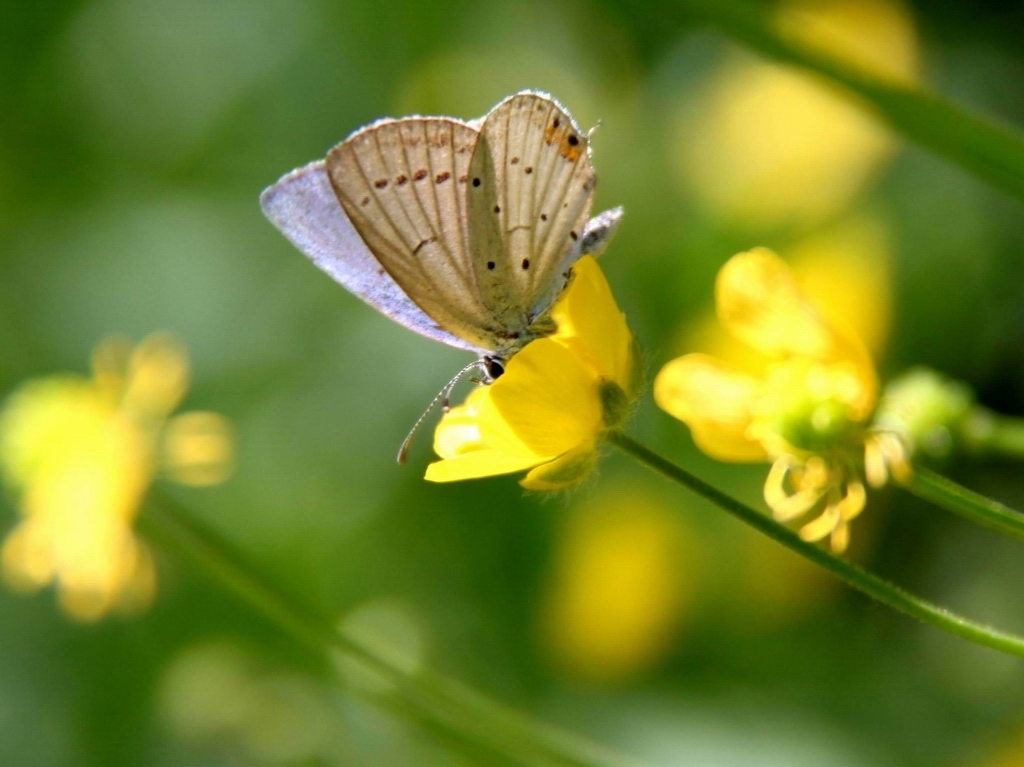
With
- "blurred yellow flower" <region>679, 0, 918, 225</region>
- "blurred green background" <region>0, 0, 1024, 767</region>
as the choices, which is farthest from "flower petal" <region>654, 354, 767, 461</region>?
"blurred yellow flower" <region>679, 0, 918, 225</region>

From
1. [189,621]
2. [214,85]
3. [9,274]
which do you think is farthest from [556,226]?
[9,274]

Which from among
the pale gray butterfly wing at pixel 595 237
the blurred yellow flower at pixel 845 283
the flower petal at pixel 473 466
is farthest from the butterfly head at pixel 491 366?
the blurred yellow flower at pixel 845 283

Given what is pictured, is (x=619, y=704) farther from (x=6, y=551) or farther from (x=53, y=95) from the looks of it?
(x=53, y=95)

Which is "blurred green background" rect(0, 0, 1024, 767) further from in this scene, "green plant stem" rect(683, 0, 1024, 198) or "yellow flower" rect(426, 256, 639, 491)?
"green plant stem" rect(683, 0, 1024, 198)

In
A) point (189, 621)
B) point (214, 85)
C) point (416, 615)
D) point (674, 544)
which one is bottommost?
point (189, 621)

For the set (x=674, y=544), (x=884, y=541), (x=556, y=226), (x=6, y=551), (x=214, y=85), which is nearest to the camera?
(x=556, y=226)
